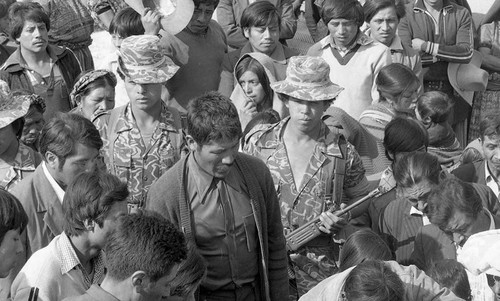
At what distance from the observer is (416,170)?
5.90 metres

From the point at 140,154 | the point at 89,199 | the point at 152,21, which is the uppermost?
the point at 89,199

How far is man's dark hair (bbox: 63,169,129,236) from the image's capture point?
15.0ft

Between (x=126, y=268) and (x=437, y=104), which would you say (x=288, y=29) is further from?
(x=126, y=268)

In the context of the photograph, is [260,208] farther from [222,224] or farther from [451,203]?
[451,203]

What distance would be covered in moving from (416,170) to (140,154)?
1.57 metres

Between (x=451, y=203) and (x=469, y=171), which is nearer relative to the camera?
(x=451, y=203)

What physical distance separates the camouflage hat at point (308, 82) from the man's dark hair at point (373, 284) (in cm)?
173

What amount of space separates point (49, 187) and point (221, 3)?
4.23 meters

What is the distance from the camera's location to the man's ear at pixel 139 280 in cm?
386

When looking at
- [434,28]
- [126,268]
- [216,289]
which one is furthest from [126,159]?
[434,28]

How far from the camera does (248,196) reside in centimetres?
520

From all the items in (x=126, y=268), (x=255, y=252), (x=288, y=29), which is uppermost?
(x=126, y=268)

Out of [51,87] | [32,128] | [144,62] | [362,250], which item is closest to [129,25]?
[51,87]

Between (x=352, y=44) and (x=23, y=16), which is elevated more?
(x=352, y=44)
